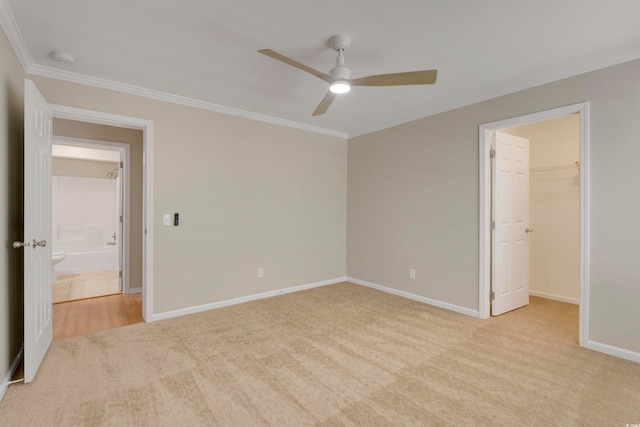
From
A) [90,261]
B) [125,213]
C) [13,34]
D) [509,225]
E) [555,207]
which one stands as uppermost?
[13,34]

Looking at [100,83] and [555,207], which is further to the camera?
[555,207]

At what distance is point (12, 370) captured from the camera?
222 cm

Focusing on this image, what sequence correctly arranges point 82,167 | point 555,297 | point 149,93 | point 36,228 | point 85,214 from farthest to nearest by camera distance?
1. point 85,214
2. point 82,167
3. point 555,297
4. point 149,93
5. point 36,228

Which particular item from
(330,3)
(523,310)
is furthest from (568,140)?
(330,3)

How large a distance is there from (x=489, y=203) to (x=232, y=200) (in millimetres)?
3098

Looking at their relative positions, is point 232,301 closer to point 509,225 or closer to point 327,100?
point 327,100

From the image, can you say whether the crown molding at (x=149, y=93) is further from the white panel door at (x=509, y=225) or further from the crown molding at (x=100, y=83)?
the white panel door at (x=509, y=225)

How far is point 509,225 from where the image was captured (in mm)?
3650

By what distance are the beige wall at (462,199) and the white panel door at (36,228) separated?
3794 millimetres

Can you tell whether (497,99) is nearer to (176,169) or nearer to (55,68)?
(176,169)

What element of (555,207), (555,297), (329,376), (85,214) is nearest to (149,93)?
(329,376)

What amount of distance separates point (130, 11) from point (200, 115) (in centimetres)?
169

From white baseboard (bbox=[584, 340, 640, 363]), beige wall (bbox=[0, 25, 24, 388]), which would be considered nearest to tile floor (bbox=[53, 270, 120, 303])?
beige wall (bbox=[0, 25, 24, 388])

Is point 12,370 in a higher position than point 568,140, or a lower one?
lower
